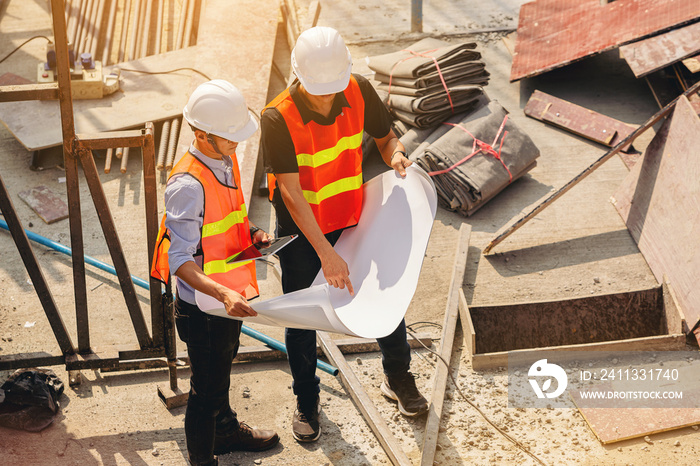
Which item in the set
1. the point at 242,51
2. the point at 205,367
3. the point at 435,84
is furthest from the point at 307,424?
the point at 242,51

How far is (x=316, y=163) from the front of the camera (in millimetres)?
3498

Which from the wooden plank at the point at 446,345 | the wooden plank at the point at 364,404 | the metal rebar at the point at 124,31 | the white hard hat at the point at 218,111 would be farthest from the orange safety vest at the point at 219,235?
the metal rebar at the point at 124,31

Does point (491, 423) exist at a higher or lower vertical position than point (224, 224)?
lower

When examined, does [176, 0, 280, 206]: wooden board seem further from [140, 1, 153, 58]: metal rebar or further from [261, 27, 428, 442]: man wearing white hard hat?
[261, 27, 428, 442]: man wearing white hard hat

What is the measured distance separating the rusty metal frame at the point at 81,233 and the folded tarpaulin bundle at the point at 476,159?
296cm

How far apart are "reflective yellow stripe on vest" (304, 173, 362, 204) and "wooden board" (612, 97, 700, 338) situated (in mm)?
2630

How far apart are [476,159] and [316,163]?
294 centimetres

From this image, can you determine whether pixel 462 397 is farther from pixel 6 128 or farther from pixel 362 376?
pixel 6 128

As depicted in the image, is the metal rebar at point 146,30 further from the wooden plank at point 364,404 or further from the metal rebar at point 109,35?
the wooden plank at point 364,404

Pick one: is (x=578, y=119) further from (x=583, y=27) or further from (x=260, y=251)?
(x=260, y=251)

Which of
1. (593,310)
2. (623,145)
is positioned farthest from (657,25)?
→ (593,310)

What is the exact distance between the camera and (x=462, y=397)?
437 centimetres

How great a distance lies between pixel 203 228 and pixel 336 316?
722 mm

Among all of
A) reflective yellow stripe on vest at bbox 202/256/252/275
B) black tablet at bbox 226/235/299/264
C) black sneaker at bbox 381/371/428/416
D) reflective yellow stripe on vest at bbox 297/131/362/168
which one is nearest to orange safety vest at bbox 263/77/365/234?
reflective yellow stripe on vest at bbox 297/131/362/168
